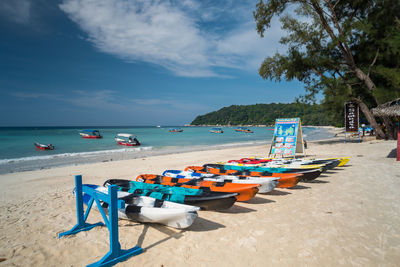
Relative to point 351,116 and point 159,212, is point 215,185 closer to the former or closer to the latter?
point 159,212

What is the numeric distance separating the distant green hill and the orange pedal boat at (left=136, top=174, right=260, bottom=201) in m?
95.3

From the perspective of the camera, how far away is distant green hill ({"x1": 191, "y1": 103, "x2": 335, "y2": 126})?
350 feet

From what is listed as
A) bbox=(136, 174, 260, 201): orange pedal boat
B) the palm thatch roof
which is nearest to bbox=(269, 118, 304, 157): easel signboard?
the palm thatch roof

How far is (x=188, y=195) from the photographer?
12.0ft

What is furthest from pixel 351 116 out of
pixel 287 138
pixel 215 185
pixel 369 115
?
pixel 215 185

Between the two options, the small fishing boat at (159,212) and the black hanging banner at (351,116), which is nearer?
the small fishing boat at (159,212)

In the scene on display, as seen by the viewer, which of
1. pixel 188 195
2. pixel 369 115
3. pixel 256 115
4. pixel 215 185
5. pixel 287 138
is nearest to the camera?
pixel 188 195

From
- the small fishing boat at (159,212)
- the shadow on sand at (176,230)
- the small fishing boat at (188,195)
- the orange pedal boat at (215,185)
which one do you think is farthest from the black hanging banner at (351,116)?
the small fishing boat at (159,212)

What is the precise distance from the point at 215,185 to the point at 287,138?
6.62 m

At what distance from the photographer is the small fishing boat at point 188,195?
136 inches

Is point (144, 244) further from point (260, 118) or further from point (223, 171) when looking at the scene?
point (260, 118)

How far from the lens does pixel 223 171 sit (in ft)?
19.2

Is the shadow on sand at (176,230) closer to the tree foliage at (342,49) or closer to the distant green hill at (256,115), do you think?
the tree foliage at (342,49)

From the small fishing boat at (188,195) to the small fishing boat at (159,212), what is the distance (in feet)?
1.18
